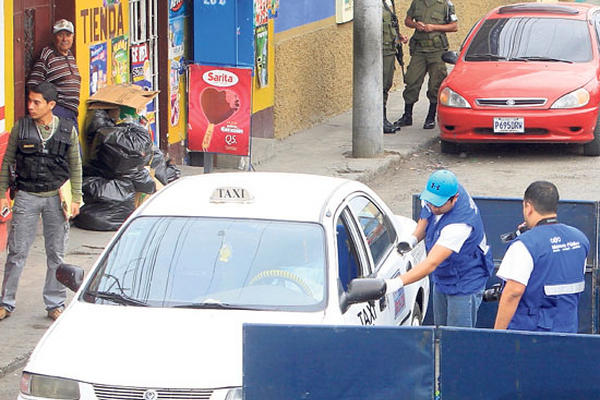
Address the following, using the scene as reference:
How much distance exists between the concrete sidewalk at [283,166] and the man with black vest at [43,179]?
388 millimetres

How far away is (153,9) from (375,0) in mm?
2932

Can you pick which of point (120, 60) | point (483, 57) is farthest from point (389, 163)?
point (120, 60)

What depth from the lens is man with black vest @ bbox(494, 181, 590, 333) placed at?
21.5 ft

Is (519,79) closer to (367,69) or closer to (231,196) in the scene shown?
(367,69)

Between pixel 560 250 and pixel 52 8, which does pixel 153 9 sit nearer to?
pixel 52 8

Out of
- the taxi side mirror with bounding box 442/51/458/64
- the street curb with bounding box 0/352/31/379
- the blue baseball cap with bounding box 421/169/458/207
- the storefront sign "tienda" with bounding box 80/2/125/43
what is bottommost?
the street curb with bounding box 0/352/31/379

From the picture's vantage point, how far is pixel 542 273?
659 centimetres

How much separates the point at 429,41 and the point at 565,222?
9258 mm

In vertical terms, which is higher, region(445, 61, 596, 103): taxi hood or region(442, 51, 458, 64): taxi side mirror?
region(442, 51, 458, 64): taxi side mirror

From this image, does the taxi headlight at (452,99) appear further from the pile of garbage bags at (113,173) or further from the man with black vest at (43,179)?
the man with black vest at (43,179)

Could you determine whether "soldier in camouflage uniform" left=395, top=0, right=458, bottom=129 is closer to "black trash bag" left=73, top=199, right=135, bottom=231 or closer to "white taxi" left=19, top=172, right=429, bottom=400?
"black trash bag" left=73, top=199, right=135, bottom=231

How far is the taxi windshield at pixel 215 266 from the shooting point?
670 centimetres

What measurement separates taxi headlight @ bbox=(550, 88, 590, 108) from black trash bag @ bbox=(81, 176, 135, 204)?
5.78 meters

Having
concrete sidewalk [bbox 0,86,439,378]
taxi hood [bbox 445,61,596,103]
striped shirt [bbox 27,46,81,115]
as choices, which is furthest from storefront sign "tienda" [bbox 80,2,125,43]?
taxi hood [bbox 445,61,596,103]
